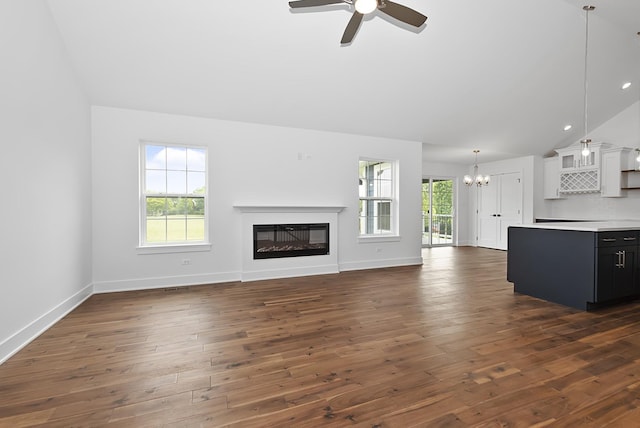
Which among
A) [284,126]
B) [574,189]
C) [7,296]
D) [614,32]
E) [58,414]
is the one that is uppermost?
[614,32]

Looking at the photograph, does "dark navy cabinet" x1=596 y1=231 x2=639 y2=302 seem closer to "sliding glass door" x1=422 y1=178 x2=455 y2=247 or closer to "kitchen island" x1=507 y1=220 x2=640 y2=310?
"kitchen island" x1=507 y1=220 x2=640 y2=310

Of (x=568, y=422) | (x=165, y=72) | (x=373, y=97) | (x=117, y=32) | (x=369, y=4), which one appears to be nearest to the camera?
(x=568, y=422)

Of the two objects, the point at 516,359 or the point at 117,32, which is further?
the point at 117,32

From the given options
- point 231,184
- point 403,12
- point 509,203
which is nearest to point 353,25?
point 403,12

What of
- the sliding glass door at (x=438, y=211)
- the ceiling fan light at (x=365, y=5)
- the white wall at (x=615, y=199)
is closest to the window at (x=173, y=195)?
the ceiling fan light at (x=365, y=5)

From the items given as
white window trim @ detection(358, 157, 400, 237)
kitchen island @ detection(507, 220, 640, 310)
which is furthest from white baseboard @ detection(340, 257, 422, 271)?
kitchen island @ detection(507, 220, 640, 310)

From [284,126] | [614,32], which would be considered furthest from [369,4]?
[614,32]

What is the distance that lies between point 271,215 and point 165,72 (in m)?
2.44

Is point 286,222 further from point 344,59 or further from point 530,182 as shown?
point 530,182

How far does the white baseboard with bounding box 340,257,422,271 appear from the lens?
5.59 metres

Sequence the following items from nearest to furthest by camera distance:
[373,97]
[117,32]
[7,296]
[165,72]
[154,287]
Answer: [7,296]
[117,32]
[165,72]
[154,287]
[373,97]

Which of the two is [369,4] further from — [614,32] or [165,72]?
[614,32]

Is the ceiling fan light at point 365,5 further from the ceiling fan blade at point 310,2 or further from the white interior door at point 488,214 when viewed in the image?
the white interior door at point 488,214

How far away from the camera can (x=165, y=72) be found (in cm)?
379
